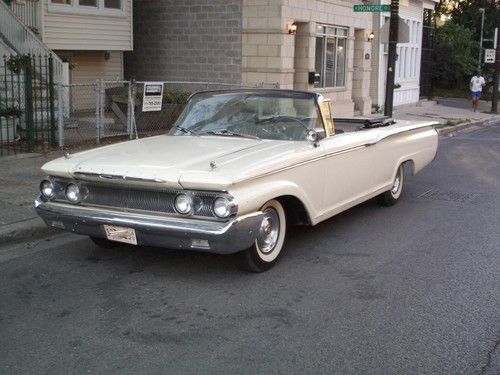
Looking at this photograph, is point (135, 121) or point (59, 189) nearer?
point (59, 189)

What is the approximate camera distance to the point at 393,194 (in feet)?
27.9

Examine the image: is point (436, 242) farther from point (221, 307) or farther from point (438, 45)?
point (438, 45)

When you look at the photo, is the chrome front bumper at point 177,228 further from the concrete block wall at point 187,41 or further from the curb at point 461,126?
the curb at point 461,126

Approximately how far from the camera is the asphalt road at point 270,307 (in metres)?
3.93

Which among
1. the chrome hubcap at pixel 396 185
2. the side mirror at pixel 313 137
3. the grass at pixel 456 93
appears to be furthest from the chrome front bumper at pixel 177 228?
the grass at pixel 456 93

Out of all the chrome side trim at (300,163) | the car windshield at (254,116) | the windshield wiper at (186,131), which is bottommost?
the chrome side trim at (300,163)

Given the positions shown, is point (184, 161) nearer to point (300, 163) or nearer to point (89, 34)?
point (300, 163)

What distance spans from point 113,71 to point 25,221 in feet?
41.2

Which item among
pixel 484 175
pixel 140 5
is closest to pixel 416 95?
pixel 140 5

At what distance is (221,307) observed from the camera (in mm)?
4770

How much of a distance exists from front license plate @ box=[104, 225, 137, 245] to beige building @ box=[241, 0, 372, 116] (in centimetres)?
1283

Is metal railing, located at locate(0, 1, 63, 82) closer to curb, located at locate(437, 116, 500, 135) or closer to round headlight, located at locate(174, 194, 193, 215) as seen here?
round headlight, located at locate(174, 194, 193, 215)

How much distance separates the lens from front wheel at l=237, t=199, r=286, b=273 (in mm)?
5423

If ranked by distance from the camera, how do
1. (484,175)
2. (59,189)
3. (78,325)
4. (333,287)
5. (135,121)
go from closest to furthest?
(78,325) → (333,287) → (59,189) → (484,175) → (135,121)
